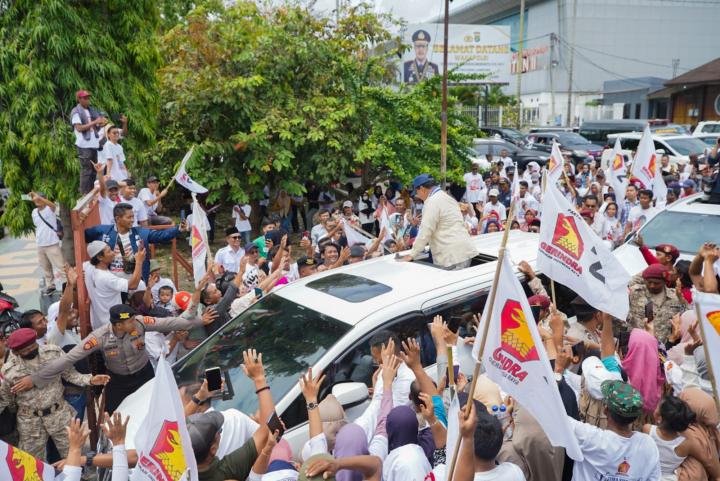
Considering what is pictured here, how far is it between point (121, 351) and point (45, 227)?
5110mm

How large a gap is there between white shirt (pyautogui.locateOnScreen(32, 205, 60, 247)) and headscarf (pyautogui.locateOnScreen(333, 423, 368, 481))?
281 inches

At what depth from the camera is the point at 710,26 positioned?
52562mm

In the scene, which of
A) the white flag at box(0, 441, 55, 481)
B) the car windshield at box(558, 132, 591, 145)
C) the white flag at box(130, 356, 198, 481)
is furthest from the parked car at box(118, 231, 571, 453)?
the car windshield at box(558, 132, 591, 145)

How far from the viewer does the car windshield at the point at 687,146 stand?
1823 cm

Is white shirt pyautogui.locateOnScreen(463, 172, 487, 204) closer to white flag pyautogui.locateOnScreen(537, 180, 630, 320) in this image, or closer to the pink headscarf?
white flag pyautogui.locateOnScreen(537, 180, 630, 320)

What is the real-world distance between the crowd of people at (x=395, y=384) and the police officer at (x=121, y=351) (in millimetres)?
13

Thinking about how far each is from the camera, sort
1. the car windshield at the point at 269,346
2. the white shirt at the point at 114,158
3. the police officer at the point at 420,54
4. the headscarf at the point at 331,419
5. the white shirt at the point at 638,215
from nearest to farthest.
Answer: the headscarf at the point at 331,419
the car windshield at the point at 269,346
the white shirt at the point at 114,158
the white shirt at the point at 638,215
the police officer at the point at 420,54

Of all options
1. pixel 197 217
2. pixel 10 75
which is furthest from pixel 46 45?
pixel 197 217

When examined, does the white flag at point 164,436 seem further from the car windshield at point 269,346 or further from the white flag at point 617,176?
the white flag at point 617,176

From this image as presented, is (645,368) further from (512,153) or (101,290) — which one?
(512,153)

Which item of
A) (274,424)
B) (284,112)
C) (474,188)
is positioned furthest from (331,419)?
(474,188)

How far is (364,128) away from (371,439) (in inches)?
417

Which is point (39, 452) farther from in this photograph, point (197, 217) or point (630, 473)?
point (630, 473)

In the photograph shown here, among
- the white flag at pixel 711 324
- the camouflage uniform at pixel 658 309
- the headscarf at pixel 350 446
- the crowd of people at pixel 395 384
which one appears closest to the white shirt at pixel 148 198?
the crowd of people at pixel 395 384
